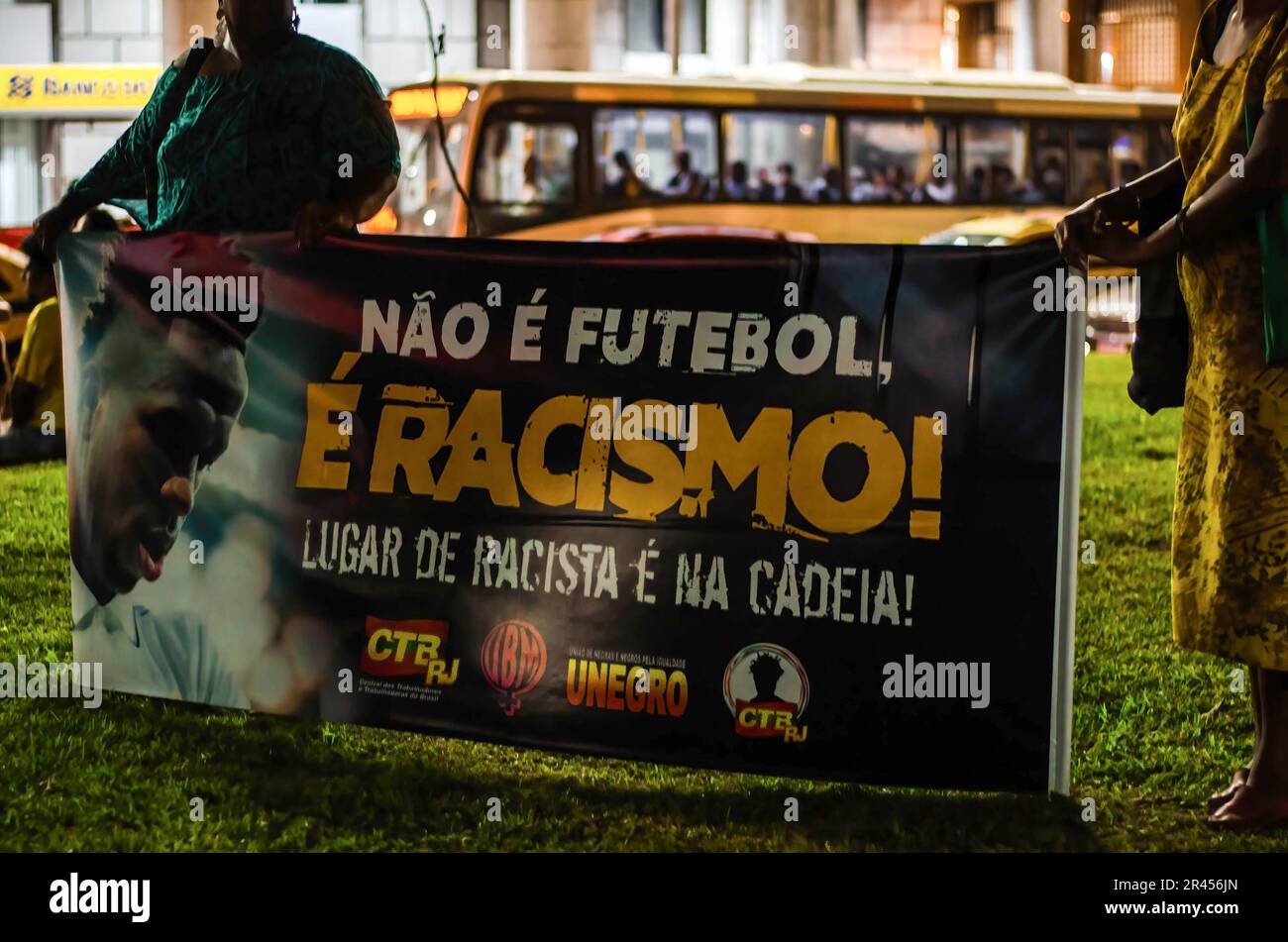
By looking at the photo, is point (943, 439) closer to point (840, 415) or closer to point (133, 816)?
point (840, 415)

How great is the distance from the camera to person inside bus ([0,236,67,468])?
929cm

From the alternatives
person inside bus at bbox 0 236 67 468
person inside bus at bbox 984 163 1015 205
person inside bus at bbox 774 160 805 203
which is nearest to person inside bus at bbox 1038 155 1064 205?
person inside bus at bbox 984 163 1015 205

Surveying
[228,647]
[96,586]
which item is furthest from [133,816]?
[96,586]

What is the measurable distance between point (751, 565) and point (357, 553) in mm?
1093

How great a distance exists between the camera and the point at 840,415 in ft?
13.3

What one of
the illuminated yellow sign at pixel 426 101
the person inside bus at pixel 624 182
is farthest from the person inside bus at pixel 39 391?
the person inside bus at pixel 624 182

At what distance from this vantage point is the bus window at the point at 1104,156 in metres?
22.8

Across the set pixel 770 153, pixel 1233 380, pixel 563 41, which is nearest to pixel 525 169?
pixel 770 153

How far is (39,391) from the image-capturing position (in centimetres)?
966

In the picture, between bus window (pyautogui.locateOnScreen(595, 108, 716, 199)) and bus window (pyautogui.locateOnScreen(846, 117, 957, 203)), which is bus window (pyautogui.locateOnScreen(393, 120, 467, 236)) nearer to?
bus window (pyautogui.locateOnScreen(595, 108, 716, 199))

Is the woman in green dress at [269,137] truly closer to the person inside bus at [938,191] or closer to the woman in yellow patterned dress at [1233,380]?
the woman in yellow patterned dress at [1233,380]

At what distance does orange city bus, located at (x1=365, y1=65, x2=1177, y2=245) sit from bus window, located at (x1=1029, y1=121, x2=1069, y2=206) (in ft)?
0.09

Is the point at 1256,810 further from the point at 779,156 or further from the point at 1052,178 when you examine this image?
the point at 1052,178

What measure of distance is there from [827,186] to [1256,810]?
58.1 feet
